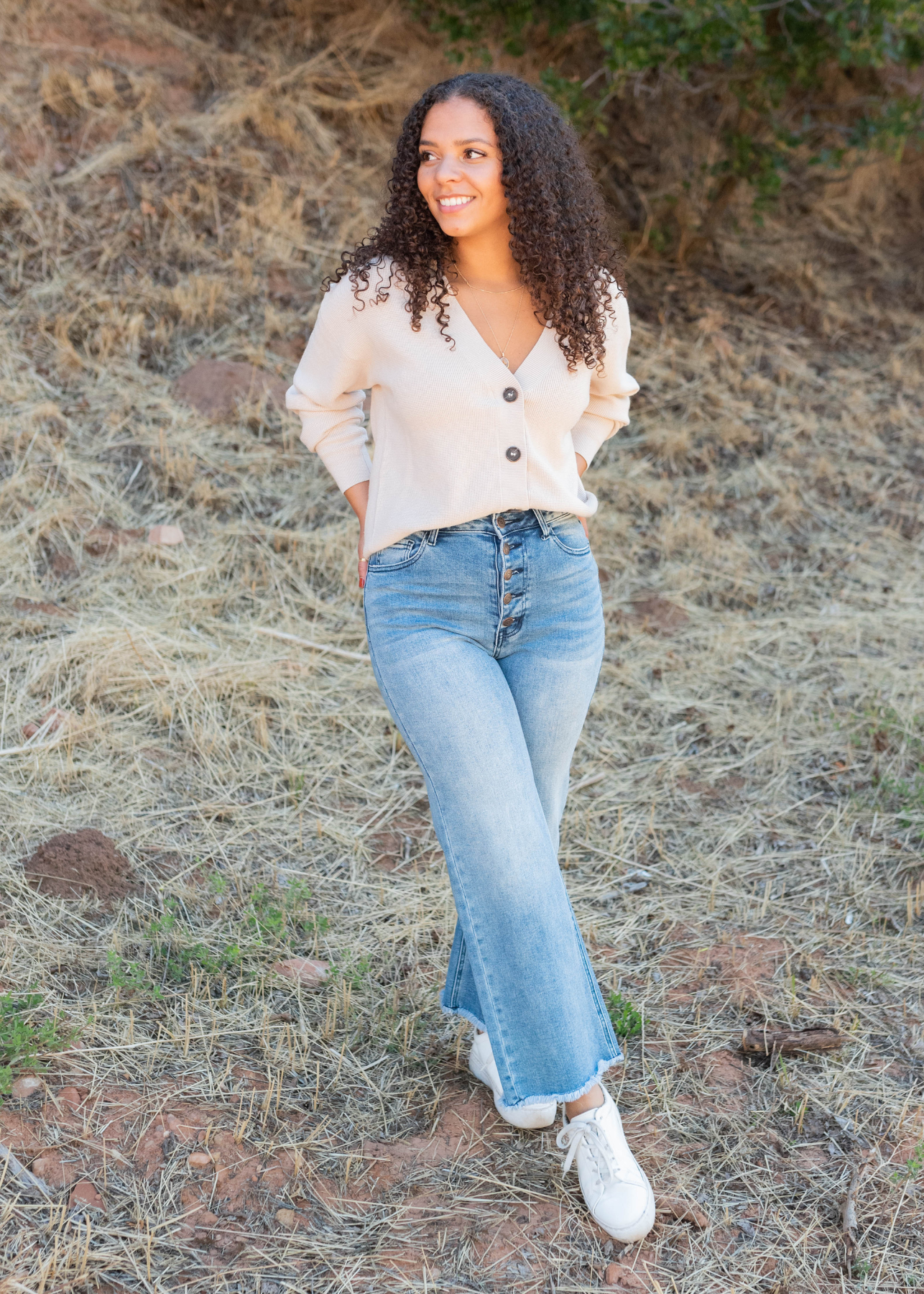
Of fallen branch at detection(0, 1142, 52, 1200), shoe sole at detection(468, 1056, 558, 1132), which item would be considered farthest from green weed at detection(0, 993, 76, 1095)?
shoe sole at detection(468, 1056, 558, 1132)

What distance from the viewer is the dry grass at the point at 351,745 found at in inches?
90.4

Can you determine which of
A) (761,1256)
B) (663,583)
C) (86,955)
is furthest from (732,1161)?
(663,583)

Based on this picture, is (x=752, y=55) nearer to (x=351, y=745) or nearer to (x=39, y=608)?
(x=351, y=745)

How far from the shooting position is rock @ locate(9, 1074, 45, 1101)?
7.80 feet

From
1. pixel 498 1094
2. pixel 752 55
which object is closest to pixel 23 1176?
pixel 498 1094

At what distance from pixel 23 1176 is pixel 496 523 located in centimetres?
149

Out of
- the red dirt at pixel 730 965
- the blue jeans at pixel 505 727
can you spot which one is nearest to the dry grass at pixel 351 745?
the red dirt at pixel 730 965

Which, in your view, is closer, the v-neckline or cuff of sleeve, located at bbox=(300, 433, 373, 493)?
the v-neckline

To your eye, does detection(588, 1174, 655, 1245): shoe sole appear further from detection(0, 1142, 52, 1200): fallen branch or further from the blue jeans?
detection(0, 1142, 52, 1200): fallen branch

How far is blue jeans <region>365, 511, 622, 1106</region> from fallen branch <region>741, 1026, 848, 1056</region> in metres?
0.61

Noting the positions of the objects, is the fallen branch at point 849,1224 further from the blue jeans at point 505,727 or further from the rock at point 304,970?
the rock at point 304,970

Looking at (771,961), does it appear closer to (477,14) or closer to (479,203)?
(479,203)

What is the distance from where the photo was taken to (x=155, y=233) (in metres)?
5.80

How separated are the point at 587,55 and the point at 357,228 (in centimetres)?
202
